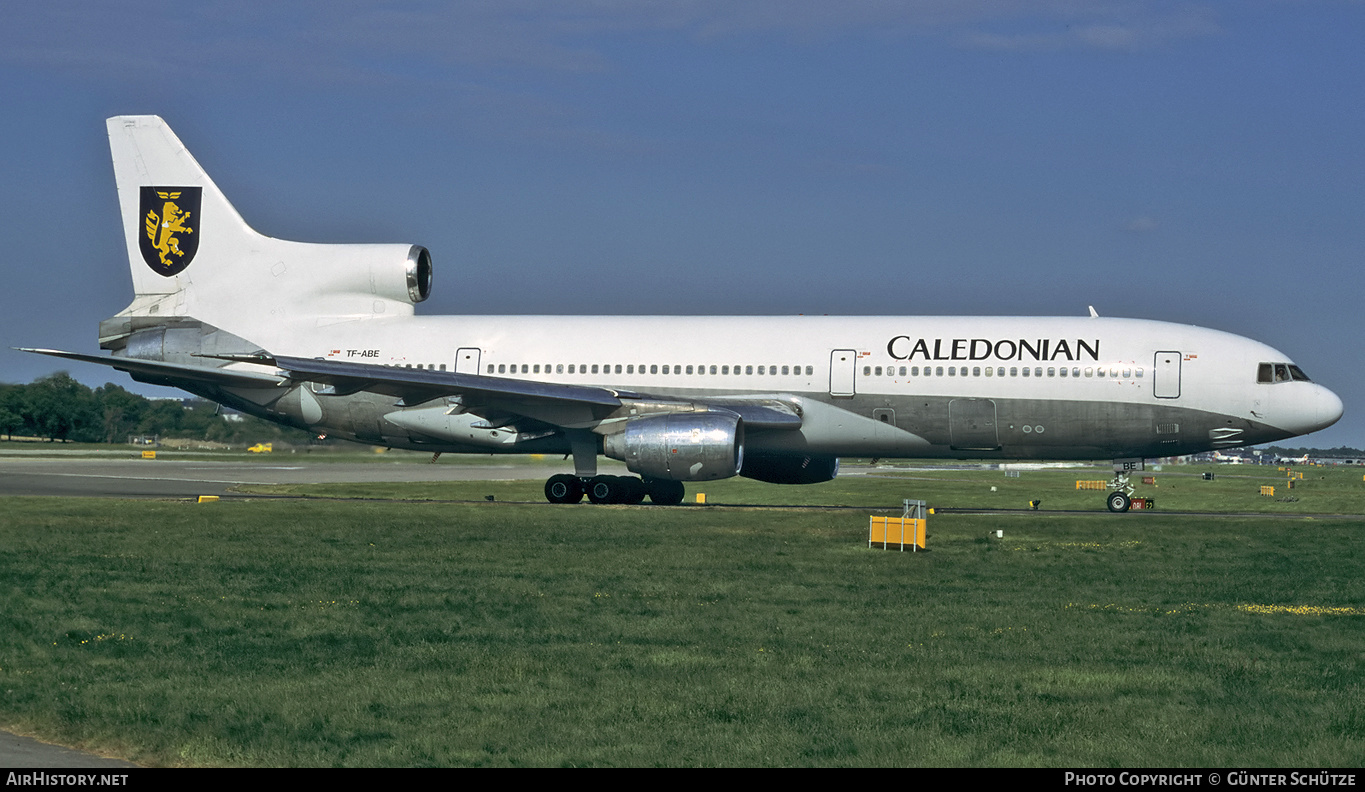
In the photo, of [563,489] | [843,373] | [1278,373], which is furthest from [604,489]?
[1278,373]

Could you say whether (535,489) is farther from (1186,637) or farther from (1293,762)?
(1293,762)

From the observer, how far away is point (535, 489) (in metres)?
42.7

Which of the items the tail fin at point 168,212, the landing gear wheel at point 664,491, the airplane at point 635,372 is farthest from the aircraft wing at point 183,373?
the landing gear wheel at point 664,491

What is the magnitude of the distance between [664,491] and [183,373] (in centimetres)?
1189

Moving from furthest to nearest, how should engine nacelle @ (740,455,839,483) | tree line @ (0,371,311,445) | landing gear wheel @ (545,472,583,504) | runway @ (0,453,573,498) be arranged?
tree line @ (0,371,311,445) → runway @ (0,453,573,498) → engine nacelle @ (740,455,839,483) → landing gear wheel @ (545,472,583,504)

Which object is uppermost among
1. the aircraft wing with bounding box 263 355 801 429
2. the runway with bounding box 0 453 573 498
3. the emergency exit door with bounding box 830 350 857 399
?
the emergency exit door with bounding box 830 350 857 399

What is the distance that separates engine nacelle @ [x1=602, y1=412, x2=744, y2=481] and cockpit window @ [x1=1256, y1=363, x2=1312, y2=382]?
1131cm

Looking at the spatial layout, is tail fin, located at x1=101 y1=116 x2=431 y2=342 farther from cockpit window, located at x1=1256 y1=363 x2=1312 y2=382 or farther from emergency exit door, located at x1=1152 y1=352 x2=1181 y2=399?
cockpit window, located at x1=1256 y1=363 x2=1312 y2=382

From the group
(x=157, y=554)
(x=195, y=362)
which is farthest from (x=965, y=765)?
(x=195, y=362)

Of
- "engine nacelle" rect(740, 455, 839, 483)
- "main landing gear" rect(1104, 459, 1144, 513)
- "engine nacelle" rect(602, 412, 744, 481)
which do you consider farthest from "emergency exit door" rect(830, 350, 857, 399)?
"main landing gear" rect(1104, 459, 1144, 513)

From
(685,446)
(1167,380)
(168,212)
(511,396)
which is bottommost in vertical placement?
(685,446)

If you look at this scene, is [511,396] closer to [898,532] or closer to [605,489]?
[605,489]

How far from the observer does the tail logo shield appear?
34656 mm

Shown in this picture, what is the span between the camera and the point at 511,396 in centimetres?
2972
